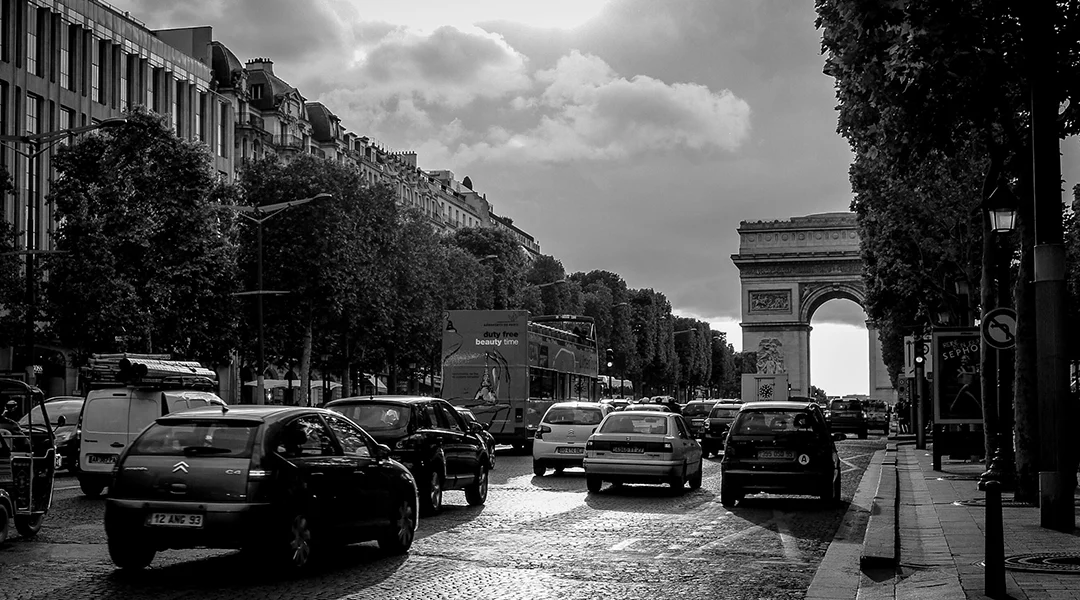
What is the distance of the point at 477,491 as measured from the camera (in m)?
19.6

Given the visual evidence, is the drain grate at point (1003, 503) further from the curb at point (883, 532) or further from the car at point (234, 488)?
the car at point (234, 488)

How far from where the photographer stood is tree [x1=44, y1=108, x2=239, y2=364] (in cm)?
4109

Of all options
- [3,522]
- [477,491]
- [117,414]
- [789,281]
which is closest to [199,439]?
[3,522]

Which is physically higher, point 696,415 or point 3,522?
point 696,415

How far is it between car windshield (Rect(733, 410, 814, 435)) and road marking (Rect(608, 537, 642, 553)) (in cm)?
520

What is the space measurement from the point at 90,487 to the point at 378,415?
6.06 meters

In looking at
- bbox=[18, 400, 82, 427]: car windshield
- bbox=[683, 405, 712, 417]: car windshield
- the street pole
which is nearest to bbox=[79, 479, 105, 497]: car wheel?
bbox=[18, 400, 82, 427]: car windshield

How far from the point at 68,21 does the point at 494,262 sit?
38512 millimetres

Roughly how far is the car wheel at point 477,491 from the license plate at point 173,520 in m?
8.62

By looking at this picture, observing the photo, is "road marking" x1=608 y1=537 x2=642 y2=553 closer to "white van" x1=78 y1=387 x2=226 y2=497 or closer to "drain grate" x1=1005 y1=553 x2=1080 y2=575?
"drain grate" x1=1005 y1=553 x2=1080 y2=575

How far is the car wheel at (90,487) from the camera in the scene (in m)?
21.2

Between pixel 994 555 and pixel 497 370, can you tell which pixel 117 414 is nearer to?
pixel 994 555

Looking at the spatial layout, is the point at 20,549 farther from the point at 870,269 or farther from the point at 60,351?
the point at 60,351

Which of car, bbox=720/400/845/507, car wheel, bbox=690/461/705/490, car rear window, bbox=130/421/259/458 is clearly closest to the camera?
car rear window, bbox=130/421/259/458
